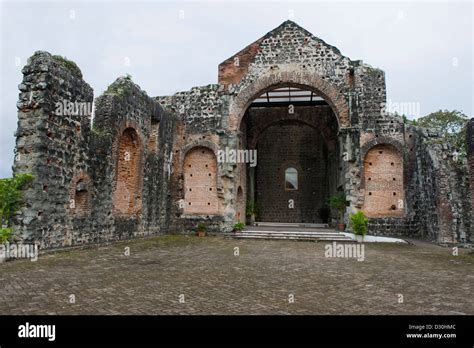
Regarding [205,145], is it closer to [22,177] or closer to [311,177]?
[22,177]

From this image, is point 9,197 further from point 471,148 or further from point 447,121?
point 447,121

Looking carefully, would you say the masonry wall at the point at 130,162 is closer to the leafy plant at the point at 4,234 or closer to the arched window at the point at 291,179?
the leafy plant at the point at 4,234

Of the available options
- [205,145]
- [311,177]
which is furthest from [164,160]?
[311,177]

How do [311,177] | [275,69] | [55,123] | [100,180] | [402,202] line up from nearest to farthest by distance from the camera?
[55,123], [100,180], [402,202], [275,69], [311,177]

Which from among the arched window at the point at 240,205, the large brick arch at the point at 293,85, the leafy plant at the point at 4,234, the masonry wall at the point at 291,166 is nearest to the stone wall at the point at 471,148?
the large brick arch at the point at 293,85

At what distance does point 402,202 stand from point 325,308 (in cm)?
1285

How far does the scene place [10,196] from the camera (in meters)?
8.82

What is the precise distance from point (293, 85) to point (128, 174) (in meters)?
8.92

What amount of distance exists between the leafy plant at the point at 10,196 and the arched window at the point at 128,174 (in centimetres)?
409

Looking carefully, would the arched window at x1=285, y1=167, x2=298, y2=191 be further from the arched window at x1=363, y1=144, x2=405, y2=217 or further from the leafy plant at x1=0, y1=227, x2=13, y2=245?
the leafy plant at x1=0, y1=227, x2=13, y2=245

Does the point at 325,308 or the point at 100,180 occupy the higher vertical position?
the point at 100,180

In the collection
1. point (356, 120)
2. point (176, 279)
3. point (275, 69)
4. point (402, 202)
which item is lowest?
point (176, 279)

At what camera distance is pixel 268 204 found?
28.6m

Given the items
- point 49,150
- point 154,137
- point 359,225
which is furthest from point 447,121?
point 49,150
